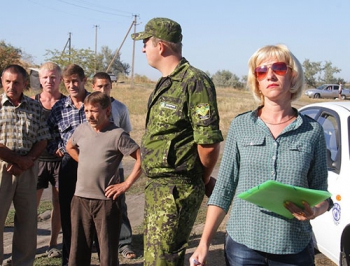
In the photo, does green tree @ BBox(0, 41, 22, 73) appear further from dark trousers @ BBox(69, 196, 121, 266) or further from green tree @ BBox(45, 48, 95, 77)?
dark trousers @ BBox(69, 196, 121, 266)

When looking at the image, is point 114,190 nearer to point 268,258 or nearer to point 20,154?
point 20,154

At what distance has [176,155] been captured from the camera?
9.47ft

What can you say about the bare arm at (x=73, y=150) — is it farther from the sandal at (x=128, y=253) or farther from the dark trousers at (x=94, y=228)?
the sandal at (x=128, y=253)

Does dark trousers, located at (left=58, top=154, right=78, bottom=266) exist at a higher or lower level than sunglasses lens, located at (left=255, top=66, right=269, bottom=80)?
lower

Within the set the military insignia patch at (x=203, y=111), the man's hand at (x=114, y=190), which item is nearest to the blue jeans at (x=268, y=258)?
the military insignia patch at (x=203, y=111)

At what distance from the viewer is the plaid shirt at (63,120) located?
4.55m

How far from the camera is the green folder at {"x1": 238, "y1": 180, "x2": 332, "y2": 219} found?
6.56 feet

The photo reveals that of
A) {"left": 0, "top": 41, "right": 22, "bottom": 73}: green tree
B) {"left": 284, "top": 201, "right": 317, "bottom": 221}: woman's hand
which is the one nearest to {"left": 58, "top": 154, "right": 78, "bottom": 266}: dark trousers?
{"left": 284, "top": 201, "right": 317, "bottom": 221}: woman's hand

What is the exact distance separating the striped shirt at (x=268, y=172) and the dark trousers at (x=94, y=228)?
1.73m

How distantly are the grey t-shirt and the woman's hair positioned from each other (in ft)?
5.58

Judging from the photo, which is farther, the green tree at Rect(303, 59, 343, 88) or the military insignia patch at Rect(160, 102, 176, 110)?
the green tree at Rect(303, 59, 343, 88)

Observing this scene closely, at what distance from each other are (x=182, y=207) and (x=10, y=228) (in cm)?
386

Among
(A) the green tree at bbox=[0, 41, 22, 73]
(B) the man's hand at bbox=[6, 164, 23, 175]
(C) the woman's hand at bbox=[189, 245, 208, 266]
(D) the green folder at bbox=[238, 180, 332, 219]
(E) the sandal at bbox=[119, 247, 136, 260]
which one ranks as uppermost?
(A) the green tree at bbox=[0, 41, 22, 73]

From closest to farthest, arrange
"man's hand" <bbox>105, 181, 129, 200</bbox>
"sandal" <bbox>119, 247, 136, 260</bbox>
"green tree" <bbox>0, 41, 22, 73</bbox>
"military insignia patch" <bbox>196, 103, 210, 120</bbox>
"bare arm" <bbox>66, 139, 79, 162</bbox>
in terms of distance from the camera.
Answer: "military insignia patch" <bbox>196, 103, 210, 120</bbox>
"man's hand" <bbox>105, 181, 129, 200</bbox>
"bare arm" <bbox>66, 139, 79, 162</bbox>
"sandal" <bbox>119, 247, 136, 260</bbox>
"green tree" <bbox>0, 41, 22, 73</bbox>
